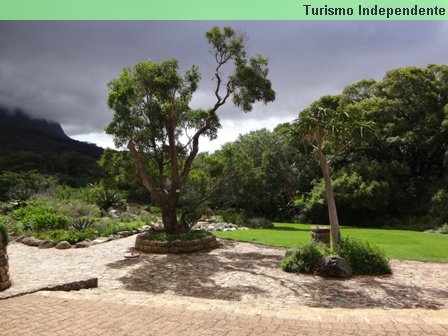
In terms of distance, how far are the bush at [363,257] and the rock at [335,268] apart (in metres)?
0.37

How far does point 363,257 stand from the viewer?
9156 mm

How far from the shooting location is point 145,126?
13.4 metres

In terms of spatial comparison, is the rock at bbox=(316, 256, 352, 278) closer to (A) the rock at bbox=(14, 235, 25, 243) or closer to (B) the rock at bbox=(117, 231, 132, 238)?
(B) the rock at bbox=(117, 231, 132, 238)

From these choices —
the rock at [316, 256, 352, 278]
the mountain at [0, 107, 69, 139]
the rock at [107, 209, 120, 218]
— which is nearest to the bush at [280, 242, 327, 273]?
the rock at [316, 256, 352, 278]

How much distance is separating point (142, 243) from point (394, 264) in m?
7.65

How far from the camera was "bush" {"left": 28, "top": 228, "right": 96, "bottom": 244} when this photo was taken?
1283 centimetres

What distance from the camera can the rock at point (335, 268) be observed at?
338 inches

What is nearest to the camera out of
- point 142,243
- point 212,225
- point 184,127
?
point 142,243

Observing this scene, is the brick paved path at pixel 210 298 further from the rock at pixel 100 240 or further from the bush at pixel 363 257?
the rock at pixel 100 240

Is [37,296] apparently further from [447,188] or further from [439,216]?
[447,188]

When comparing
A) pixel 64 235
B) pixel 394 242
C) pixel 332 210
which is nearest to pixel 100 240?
pixel 64 235

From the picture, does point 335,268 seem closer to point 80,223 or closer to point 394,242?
point 394,242

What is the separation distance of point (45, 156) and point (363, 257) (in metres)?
31.7

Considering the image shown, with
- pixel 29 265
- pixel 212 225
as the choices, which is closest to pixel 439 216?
pixel 212 225
